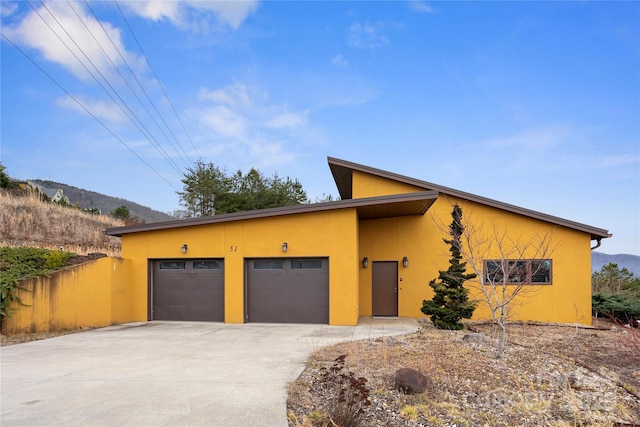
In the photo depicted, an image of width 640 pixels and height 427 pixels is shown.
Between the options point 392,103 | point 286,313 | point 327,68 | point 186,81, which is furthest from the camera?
point 186,81

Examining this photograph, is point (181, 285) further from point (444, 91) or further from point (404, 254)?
point (444, 91)

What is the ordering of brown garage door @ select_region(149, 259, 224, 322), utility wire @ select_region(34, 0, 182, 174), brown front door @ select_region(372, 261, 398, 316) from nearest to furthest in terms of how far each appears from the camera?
utility wire @ select_region(34, 0, 182, 174) → brown garage door @ select_region(149, 259, 224, 322) → brown front door @ select_region(372, 261, 398, 316)

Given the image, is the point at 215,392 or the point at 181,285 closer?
the point at 215,392

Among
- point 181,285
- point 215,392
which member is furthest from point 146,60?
point 215,392

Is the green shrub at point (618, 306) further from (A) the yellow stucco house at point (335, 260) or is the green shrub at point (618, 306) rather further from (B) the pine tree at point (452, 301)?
(B) the pine tree at point (452, 301)

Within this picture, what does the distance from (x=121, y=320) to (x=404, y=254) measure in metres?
9.33

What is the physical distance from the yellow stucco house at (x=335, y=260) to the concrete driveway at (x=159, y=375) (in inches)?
63.2

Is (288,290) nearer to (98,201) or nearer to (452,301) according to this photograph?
(452,301)

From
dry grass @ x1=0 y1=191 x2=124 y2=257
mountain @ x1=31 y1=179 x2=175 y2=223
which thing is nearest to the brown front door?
Answer: dry grass @ x1=0 y1=191 x2=124 y2=257

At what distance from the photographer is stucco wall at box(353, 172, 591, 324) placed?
12.3m

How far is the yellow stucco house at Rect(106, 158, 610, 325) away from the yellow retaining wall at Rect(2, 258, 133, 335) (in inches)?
28.3

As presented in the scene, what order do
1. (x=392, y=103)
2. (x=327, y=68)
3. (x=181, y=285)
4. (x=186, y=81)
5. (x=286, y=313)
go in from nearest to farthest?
1. (x=286, y=313)
2. (x=181, y=285)
3. (x=327, y=68)
4. (x=392, y=103)
5. (x=186, y=81)

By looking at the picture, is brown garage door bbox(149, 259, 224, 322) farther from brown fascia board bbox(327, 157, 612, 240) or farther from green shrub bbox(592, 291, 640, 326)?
green shrub bbox(592, 291, 640, 326)

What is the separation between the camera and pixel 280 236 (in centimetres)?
1180
